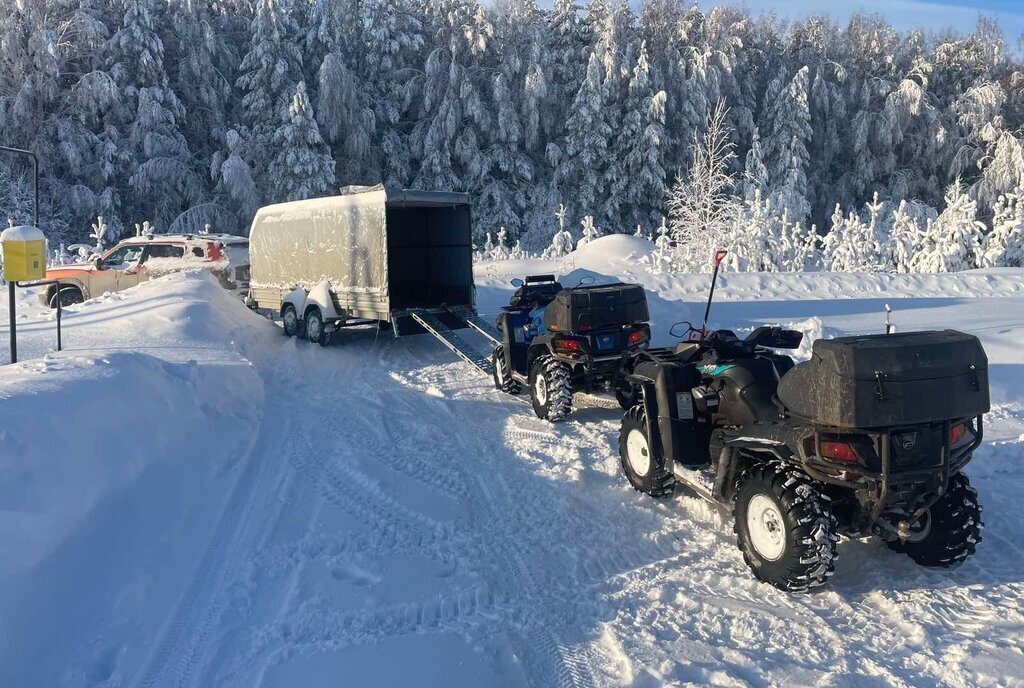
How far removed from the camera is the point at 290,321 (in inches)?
566

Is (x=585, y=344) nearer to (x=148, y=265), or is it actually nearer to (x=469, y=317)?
(x=469, y=317)

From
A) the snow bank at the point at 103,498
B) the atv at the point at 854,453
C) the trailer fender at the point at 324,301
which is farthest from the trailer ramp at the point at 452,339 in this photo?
the atv at the point at 854,453

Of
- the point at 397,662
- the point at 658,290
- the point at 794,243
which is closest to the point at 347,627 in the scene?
the point at 397,662

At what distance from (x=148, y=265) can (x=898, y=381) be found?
1650cm

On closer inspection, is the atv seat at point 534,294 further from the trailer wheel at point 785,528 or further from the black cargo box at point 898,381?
the black cargo box at point 898,381

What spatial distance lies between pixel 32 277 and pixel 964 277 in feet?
58.8

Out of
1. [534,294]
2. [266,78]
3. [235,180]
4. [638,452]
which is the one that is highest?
[266,78]

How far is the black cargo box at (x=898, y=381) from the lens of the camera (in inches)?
167

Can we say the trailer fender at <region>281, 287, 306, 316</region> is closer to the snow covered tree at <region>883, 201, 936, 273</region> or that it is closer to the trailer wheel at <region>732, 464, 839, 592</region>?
the trailer wheel at <region>732, 464, 839, 592</region>

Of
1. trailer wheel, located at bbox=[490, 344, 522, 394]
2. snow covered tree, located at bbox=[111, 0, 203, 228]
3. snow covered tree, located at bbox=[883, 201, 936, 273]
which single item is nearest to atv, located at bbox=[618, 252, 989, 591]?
trailer wheel, located at bbox=[490, 344, 522, 394]

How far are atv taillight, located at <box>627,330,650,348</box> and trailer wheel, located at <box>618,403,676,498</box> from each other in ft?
7.47

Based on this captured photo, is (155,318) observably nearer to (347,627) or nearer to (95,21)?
(347,627)

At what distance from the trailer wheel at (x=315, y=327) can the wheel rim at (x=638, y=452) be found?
810 centimetres

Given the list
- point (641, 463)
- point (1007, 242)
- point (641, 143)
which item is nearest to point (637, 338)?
point (641, 463)
